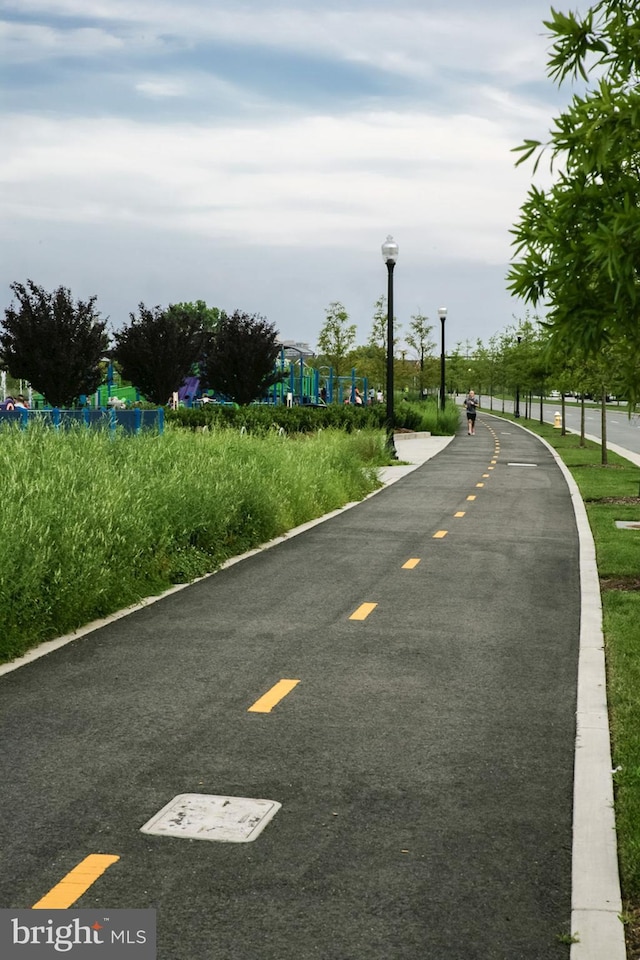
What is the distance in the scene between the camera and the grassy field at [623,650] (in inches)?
192

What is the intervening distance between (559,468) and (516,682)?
21.0 meters

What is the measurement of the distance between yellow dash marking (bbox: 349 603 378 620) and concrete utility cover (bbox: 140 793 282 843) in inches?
173

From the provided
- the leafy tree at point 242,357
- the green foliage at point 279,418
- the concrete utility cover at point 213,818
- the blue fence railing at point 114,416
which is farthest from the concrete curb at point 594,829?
the leafy tree at point 242,357

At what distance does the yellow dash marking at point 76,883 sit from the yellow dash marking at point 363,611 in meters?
5.20

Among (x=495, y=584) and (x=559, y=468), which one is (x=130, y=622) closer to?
(x=495, y=584)

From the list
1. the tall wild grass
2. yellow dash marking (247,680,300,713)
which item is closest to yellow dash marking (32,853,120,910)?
yellow dash marking (247,680,300,713)

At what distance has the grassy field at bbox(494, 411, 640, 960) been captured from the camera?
488cm

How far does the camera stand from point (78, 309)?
3428cm

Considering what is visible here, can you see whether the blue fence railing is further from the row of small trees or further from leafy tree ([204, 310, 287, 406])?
leafy tree ([204, 310, 287, 406])

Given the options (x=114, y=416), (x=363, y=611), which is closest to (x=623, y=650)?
(x=363, y=611)

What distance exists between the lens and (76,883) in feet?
15.0

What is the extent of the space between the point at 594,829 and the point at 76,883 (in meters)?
2.31

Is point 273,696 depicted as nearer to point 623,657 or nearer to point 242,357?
point 623,657

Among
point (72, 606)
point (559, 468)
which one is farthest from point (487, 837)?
point (559, 468)
